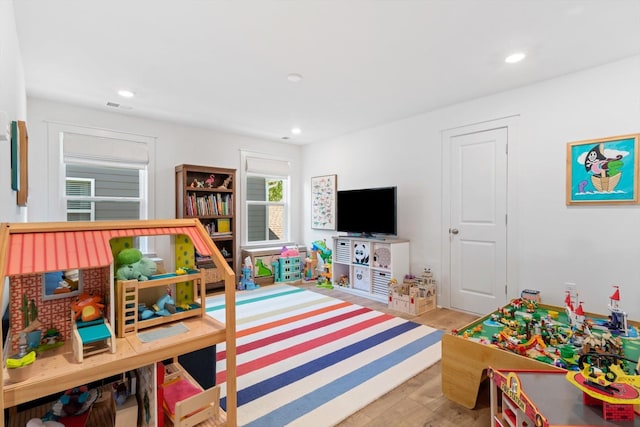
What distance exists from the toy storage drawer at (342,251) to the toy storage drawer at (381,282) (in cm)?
55

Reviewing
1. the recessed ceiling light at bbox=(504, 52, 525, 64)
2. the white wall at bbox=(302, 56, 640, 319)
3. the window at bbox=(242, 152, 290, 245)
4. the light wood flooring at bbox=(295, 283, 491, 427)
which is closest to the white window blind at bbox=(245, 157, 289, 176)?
the window at bbox=(242, 152, 290, 245)

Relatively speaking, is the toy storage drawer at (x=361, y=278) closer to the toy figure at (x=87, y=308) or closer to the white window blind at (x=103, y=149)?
the white window blind at (x=103, y=149)

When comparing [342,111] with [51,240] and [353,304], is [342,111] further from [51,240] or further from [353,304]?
[51,240]

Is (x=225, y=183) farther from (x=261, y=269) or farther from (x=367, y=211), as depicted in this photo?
(x=367, y=211)

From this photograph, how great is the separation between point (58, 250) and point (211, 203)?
362 centimetres

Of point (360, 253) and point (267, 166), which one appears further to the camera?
point (267, 166)

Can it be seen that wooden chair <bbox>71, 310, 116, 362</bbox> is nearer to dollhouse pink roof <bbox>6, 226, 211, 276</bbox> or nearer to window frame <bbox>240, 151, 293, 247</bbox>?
dollhouse pink roof <bbox>6, 226, 211, 276</bbox>

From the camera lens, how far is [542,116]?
296cm

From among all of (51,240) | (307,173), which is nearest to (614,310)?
(51,240)

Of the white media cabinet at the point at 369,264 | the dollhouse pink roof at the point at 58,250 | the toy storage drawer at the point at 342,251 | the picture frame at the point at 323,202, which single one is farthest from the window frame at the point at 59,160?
the dollhouse pink roof at the point at 58,250

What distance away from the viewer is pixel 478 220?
11.2ft

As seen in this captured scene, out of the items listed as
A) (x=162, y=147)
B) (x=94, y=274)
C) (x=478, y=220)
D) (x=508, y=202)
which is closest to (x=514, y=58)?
(x=508, y=202)

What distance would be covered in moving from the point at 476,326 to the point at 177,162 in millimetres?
4126

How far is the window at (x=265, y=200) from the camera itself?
5180 millimetres
